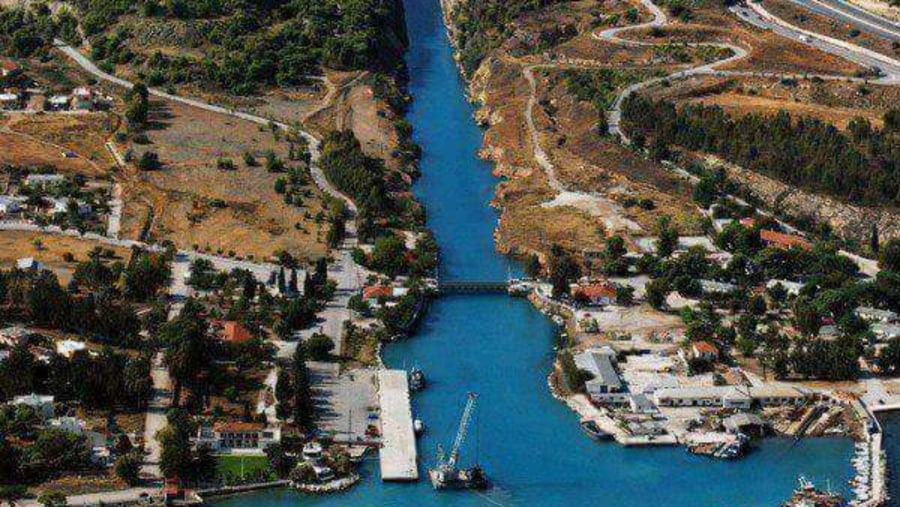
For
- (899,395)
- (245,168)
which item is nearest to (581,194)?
(245,168)

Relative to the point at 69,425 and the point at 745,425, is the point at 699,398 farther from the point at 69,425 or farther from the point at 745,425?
the point at 69,425

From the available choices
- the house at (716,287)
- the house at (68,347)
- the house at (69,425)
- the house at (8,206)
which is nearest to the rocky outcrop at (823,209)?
the house at (716,287)

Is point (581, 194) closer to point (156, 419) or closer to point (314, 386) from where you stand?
point (314, 386)

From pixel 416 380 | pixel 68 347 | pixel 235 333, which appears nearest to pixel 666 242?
pixel 416 380

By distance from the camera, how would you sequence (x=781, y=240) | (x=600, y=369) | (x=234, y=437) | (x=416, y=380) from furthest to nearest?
(x=781, y=240), (x=600, y=369), (x=416, y=380), (x=234, y=437)

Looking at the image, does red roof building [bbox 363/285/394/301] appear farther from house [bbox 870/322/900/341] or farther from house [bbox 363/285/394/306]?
house [bbox 870/322/900/341]

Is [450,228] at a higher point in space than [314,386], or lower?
higher
